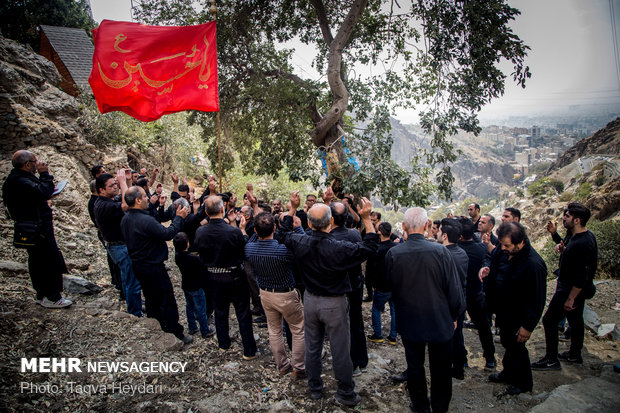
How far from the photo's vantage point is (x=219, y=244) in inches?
163

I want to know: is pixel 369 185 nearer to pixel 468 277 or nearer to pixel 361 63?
pixel 468 277

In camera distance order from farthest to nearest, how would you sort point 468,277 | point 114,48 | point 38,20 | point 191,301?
point 38,20
point 114,48
point 191,301
point 468,277

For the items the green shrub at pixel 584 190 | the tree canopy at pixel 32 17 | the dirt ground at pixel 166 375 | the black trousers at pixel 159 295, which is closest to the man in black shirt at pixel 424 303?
the dirt ground at pixel 166 375

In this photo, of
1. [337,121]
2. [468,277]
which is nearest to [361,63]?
[337,121]

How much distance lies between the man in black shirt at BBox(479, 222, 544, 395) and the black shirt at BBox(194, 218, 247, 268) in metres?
3.21

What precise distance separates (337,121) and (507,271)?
17.9ft

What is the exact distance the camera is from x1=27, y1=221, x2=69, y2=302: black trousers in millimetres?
4246

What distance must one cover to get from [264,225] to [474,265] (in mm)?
3149

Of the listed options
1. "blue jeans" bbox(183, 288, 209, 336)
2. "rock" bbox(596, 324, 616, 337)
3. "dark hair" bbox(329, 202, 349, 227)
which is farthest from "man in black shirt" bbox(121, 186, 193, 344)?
"rock" bbox(596, 324, 616, 337)

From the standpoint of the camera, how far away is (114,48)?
6480mm

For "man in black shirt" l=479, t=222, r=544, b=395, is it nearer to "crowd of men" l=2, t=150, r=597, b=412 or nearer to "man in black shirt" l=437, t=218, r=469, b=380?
"crowd of men" l=2, t=150, r=597, b=412

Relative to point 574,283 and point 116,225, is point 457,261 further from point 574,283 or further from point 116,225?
point 116,225

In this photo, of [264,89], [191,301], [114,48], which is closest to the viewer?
[191,301]

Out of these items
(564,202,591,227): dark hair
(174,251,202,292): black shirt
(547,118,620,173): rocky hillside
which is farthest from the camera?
(547,118,620,173): rocky hillside
